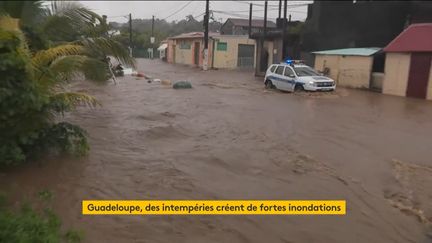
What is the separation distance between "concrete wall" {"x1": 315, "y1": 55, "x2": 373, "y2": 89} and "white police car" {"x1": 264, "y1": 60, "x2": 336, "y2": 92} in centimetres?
358

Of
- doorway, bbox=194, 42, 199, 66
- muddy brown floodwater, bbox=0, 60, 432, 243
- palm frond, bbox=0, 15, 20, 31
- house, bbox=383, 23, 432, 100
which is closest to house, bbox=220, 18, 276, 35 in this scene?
doorway, bbox=194, 42, 199, 66

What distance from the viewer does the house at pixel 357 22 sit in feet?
88.1

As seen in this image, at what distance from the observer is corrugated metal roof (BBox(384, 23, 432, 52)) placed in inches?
800

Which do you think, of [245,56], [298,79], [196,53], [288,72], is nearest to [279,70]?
[288,72]

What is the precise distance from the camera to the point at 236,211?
20.6 ft

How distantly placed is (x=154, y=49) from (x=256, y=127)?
70.3 m

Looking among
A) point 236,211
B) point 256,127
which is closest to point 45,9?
point 236,211

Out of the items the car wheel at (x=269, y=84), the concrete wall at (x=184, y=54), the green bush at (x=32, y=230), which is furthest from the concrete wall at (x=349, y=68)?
the concrete wall at (x=184, y=54)

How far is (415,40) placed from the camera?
20.9m

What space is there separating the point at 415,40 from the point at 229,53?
2591 cm

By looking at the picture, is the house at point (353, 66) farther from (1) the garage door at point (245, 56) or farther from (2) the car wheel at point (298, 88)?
(1) the garage door at point (245, 56)

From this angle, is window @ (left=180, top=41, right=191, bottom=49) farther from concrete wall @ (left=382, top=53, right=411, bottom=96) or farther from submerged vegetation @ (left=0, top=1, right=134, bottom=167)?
submerged vegetation @ (left=0, top=1, right=134, bottom=167)

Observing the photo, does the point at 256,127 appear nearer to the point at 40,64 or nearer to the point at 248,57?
the point at 40,64

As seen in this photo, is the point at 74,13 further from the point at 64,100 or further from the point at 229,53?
the point at 229,53
